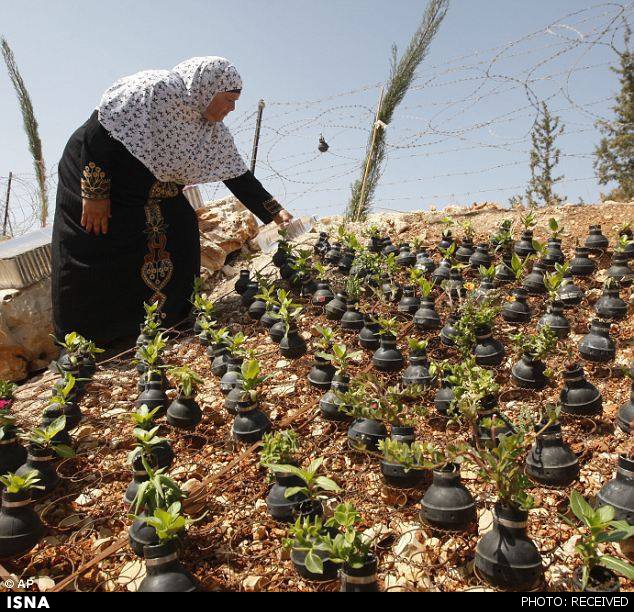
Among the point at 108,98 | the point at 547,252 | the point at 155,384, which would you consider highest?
the point at 108,98

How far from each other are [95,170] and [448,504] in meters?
3.06

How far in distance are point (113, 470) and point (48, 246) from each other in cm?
315

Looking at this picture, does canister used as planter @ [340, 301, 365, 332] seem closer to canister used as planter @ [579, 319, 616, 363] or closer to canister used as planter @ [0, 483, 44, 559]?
canister used as planter @ [579, 319, 616, 363]

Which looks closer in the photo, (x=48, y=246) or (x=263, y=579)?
(x=263, y=579)

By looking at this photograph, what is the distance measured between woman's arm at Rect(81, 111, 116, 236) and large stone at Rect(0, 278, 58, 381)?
4.52ft

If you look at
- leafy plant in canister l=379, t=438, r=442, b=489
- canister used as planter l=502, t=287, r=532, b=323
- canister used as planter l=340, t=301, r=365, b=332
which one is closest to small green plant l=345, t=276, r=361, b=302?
canister used as planter l=340, t=301, r=365, b=332

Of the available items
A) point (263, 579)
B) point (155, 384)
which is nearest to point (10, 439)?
point (155, 384)

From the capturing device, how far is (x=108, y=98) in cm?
361

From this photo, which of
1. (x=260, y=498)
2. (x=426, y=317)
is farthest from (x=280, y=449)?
(x=426, y=317)

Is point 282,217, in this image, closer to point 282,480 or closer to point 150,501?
point 282,480

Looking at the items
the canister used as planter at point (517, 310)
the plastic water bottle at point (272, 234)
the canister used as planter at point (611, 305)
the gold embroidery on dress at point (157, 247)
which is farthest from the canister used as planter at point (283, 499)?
the plastic water bottle at point (272, 234)

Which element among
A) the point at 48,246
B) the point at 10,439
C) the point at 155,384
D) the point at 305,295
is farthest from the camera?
the point at 48,246

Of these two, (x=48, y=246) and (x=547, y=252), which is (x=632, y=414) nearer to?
(x=547, y=252)

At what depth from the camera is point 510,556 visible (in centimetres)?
155
